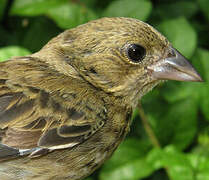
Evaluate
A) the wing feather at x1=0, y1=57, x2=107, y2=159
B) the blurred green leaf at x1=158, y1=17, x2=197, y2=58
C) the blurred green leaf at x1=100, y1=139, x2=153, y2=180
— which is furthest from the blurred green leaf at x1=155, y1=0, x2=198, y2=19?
the wing feather at x1=0, y1=57, x2=107, y2=159

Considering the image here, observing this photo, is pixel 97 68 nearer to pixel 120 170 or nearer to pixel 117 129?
pixel 117 129

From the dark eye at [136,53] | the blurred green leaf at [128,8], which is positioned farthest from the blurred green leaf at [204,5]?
the dark eye at [136,53]

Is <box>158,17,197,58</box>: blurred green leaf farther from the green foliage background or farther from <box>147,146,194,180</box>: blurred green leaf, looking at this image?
<box>147,146,194,180</box>: blurred green leaf

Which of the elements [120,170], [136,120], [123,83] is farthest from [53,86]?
[136,120]

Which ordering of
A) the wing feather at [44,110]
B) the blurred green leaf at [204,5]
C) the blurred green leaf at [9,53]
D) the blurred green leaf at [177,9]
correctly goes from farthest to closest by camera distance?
the blurred green leaf at [177,9] < the blurred green leaf at [204,5] < the blurred green leaf at [9,53] < the wing feather at [44,110]

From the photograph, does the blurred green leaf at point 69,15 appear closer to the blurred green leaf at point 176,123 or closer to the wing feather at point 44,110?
the blurred green leaf at point 176,123

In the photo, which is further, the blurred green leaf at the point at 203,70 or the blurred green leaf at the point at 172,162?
the blurred green leaf at the point at 203,70
